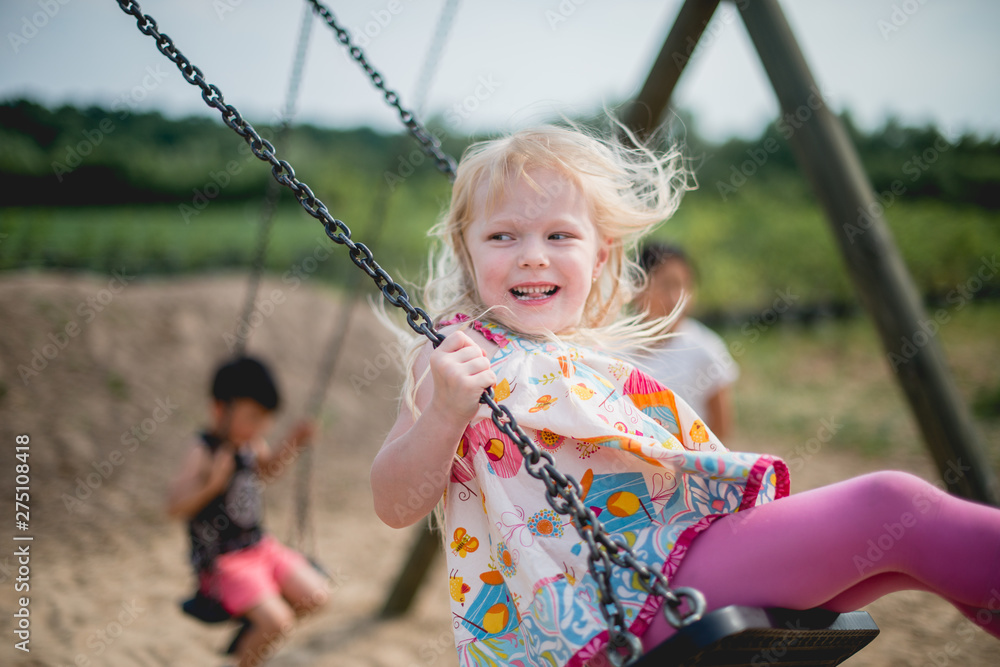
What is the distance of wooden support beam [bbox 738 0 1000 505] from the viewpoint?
199 cm

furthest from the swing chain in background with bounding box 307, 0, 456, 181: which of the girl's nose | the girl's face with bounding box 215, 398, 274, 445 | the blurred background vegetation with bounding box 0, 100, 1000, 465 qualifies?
the blurred background vegetation with bounding box 0, 100, 1000, 465

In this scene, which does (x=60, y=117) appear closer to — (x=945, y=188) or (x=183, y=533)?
(x=183, y=533)

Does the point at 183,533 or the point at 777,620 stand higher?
the point at 183,533

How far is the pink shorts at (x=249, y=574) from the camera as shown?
7.80ft

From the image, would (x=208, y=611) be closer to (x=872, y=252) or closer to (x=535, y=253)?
(x=535, y=253)

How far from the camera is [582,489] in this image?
113cm

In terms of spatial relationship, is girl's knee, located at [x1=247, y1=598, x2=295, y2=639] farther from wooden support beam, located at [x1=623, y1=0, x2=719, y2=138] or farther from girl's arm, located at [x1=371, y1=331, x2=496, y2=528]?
wooden support beam, located at [x1=623, y1=0, x2=719, y2=138]

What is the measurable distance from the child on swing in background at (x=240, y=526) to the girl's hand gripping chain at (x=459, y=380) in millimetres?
1699

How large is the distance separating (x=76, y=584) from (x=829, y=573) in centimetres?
403

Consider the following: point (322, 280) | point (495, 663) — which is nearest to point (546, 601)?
point (495, 663)

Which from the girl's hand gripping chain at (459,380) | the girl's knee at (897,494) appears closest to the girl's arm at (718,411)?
the girl's knee at (897,494)

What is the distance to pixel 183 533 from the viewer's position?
4570 mm

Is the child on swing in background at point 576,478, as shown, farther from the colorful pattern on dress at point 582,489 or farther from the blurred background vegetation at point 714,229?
the blurred background vegetation at point 714,229

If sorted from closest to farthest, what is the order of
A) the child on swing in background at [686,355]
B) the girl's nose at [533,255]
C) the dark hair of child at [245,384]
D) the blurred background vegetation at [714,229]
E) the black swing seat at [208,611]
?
the girl's nose at [533,255] < the black swing seat at [208,611] < the dark hair of child at [245,384] < the child on swing in background at [686,355] < the blurred background vegetation at [714,229]
